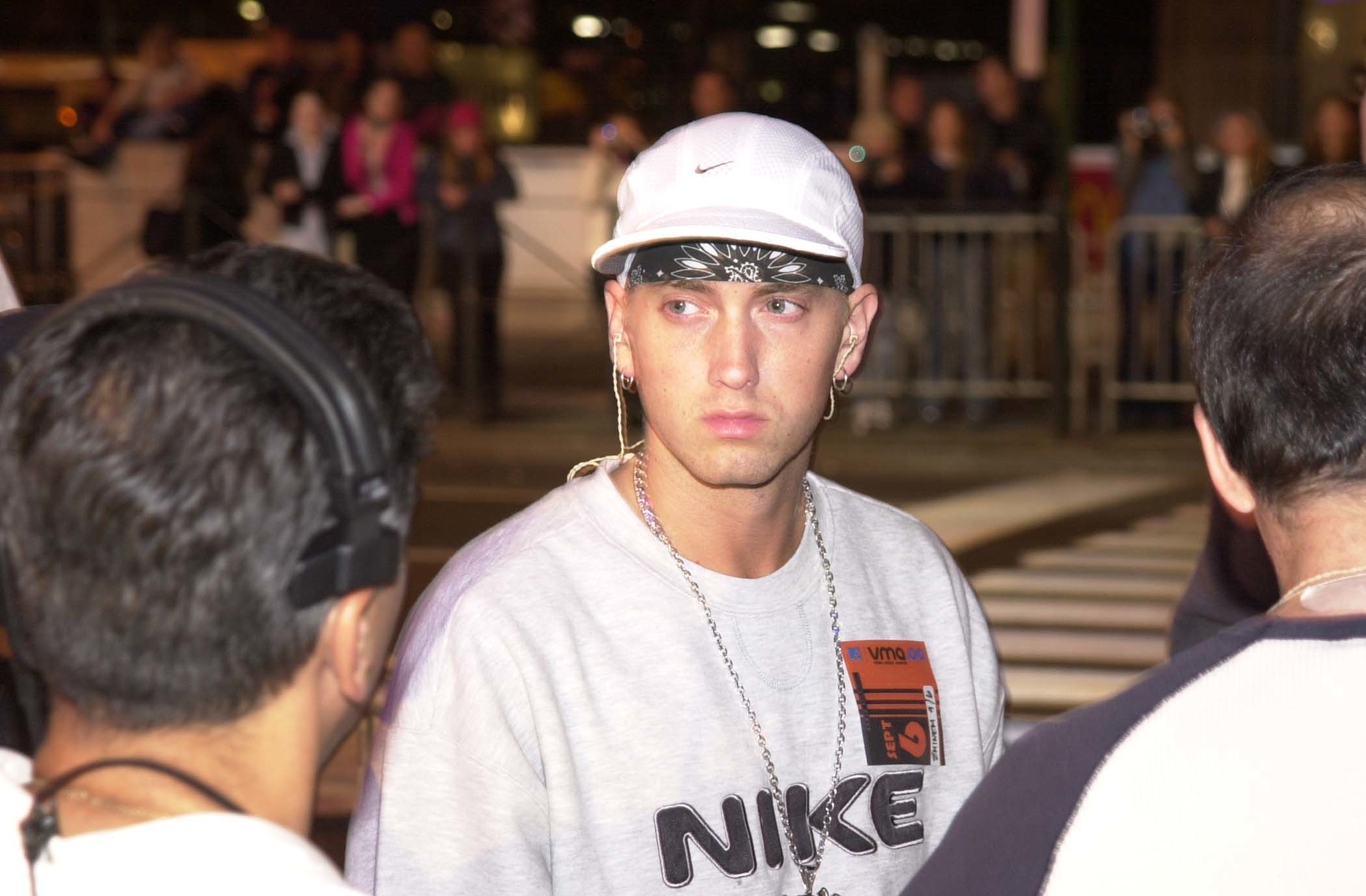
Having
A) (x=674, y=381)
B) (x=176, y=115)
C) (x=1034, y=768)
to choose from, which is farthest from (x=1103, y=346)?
(x=1034, y=768)

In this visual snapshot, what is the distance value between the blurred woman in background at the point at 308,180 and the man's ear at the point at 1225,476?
11822mm

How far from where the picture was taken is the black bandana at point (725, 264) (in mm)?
2799

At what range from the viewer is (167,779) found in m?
1.61

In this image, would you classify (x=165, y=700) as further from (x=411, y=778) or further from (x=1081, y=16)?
(x=1081, y=16)

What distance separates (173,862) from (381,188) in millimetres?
12282

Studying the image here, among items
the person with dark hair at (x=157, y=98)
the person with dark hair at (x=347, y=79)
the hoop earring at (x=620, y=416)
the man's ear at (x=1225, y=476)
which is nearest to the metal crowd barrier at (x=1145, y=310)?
the person with dark hair at (x=347, y=79)

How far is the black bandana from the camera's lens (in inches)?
110

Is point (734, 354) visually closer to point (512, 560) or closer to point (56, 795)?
point (512, 560)

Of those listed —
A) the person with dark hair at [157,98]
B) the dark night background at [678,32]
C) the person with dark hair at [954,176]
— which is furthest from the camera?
Answer: the dark night background at [678,32]

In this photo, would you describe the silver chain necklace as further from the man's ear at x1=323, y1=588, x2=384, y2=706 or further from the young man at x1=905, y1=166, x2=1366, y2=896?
the man's ear at x1=323, y1=588, x2=384, y2=706

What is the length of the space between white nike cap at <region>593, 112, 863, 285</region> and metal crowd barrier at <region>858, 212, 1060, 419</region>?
10.5 meters

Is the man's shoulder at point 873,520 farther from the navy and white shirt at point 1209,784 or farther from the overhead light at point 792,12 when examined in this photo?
the overhead light at point 792,12

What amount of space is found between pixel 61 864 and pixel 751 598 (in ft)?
4.56

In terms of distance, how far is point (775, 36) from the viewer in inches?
1020
